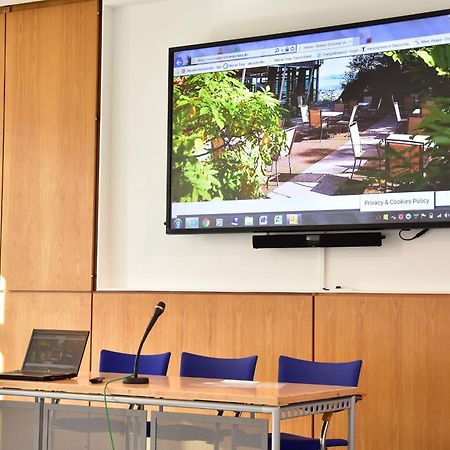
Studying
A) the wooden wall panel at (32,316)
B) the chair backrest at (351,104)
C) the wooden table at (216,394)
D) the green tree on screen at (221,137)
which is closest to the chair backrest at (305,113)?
the green tree on screen at (221,137)

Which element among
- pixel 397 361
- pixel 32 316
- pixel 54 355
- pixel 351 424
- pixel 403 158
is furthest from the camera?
pixel 32 316

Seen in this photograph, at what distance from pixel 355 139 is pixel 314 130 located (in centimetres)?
32

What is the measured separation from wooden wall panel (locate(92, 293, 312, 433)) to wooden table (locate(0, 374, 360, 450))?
1.45 meters

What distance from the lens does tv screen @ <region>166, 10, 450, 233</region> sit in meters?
6.53

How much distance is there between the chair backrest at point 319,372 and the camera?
5543 millimetres

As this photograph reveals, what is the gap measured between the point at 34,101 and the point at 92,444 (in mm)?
3787

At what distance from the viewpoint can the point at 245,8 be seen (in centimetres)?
745

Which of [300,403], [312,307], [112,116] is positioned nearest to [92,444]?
[300,403]

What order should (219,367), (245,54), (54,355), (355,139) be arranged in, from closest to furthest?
1. (54,355)
2. (219,367)
3. (355,139)
4. (245,54)

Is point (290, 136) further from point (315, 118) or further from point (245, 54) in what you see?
point (245, 54)

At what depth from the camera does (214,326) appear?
704cm

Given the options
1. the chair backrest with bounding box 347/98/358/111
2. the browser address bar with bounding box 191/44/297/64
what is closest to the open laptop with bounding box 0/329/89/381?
the chair backrest with bounding box 347/98/358/111

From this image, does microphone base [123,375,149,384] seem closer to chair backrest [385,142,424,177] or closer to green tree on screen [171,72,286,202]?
green tree on screen [171,72,286,202]

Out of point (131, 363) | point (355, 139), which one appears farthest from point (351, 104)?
point (131, 363)
